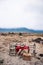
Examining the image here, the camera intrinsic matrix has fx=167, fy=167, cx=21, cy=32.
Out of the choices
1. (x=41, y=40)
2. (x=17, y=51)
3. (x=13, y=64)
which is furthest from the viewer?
(x=41, y=40)

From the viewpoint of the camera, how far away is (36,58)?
9906 millimetres

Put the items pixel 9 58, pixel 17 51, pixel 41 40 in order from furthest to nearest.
Result: pixel 41 40 < pixel 17 51 < pixel 9 58

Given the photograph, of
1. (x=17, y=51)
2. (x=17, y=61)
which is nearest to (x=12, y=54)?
(x=17, y=51)

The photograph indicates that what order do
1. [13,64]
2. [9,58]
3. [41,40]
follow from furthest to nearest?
[41,40], [9,58], [13,64]

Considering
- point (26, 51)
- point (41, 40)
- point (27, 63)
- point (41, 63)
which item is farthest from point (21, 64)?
point (41, 40)

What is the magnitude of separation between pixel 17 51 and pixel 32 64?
1835 millimetres

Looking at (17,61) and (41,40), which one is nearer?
(17,61)

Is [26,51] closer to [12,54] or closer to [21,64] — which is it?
[12,54]

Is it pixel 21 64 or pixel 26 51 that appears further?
pixel 26 51

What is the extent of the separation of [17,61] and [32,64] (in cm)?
92

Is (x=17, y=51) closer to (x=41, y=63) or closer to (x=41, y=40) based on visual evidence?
(x=41, y=63)

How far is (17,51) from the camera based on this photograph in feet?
34.0

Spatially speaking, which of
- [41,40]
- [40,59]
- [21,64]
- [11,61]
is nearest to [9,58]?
[11,61]

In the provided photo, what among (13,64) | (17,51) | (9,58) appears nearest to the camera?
(13,64)
